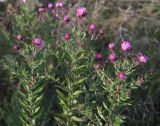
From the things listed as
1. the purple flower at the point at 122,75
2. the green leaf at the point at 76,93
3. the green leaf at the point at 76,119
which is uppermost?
the purple flower at the point at 122,75

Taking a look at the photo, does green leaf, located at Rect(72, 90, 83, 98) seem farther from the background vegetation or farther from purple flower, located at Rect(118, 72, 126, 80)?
the background vegetation

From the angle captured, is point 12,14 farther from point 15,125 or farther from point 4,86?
point 15,125

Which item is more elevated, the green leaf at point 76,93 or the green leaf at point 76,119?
the green leaf at point 76,93

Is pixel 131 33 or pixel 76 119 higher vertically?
pixel 131 33

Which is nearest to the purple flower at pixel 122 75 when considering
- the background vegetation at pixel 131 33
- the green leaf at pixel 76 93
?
the green leaf at pixel 76 93

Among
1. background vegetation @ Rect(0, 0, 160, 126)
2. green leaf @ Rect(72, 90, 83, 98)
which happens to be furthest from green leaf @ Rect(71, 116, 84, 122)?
background vegetation @ Rect(0, 0, 160, 126)

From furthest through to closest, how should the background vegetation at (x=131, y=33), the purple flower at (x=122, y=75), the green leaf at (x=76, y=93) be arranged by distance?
the background vegetation at (x=131, y=33)
the green leaf at (x=76, y=93)
the purple flower at (x=122, y=75)

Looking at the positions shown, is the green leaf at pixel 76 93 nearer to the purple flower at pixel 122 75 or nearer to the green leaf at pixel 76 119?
the green leaf at pixel 76 119

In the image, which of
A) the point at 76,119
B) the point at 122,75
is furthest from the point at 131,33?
the point at 122,75

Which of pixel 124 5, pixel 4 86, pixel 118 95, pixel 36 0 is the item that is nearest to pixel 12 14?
pixel 36 0

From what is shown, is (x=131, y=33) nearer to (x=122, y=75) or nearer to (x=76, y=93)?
(x=76, y=93)

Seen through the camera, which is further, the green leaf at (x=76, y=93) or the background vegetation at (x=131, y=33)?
the background vegetation at (x=131, y=33)
